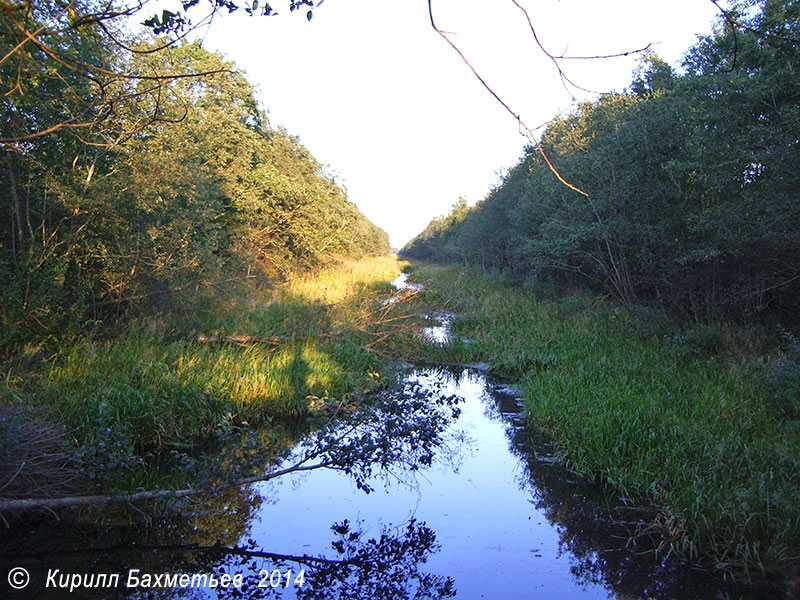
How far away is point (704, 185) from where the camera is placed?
1020cm

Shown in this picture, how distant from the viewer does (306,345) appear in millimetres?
10094

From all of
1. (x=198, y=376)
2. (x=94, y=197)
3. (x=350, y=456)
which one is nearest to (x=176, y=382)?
(x=198, y=376)

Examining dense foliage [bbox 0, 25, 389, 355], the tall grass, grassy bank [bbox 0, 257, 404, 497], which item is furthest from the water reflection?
dense foliage [bbox 0, 25, 389, 355]

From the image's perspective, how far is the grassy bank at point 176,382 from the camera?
4848mm

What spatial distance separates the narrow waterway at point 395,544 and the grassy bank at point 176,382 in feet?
2.46

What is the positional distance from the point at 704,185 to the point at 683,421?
5.60 metres

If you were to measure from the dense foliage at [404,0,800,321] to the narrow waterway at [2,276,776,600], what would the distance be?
16.7 ft

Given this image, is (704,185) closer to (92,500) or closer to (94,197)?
(94,197)

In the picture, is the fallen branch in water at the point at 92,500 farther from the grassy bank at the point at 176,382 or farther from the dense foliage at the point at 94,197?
the dense foliage at the point at 94,197

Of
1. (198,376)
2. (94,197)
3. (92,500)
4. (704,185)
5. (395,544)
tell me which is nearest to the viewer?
(92,500)

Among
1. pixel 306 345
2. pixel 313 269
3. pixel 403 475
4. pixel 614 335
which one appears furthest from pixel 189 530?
pixel 313 269

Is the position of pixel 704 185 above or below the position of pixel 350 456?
above

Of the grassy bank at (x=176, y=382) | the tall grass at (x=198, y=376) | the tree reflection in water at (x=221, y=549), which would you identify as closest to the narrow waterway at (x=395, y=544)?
the tree reflection in water at (x=221, y=549)

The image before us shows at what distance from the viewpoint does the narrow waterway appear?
4051mm
